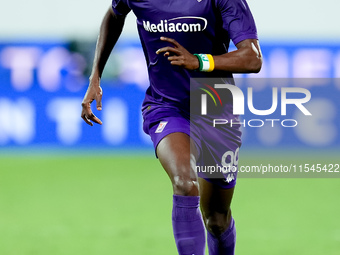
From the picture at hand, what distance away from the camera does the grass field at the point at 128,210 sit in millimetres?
6211

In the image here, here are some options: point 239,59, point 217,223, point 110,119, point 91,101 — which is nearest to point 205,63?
A: point 239,59

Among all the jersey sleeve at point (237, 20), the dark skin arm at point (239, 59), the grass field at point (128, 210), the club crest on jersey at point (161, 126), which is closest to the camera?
the dark skin arm at point (239, 59)

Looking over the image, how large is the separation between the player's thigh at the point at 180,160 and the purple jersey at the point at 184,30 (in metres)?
0.42

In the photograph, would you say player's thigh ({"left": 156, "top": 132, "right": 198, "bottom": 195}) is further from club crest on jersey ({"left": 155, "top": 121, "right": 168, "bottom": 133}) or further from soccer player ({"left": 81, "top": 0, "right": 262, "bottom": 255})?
club crest on jersey ({"left": 155, "top": 121, "right": 168, "bottom": 133})

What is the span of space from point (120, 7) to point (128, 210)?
152 inches

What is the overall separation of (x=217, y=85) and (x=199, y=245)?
119 cm

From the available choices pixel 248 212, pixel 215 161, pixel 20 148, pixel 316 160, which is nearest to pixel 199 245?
pixel 215 161

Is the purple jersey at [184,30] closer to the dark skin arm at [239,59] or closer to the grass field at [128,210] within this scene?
the dark skin arm at [239,59]

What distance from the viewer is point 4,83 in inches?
513

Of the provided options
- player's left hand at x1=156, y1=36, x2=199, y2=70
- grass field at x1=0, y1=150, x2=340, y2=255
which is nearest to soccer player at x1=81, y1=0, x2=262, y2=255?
player's left hand at x1=156, y1=36, x2=199, y2=70

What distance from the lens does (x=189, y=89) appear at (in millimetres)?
4477

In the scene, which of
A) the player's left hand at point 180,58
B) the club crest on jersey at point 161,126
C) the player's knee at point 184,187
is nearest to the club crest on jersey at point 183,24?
the player's left hand at point 180,58

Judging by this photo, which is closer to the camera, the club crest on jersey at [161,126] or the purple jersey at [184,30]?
the purple jersey at [184,30]

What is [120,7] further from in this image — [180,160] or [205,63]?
[180,160]
